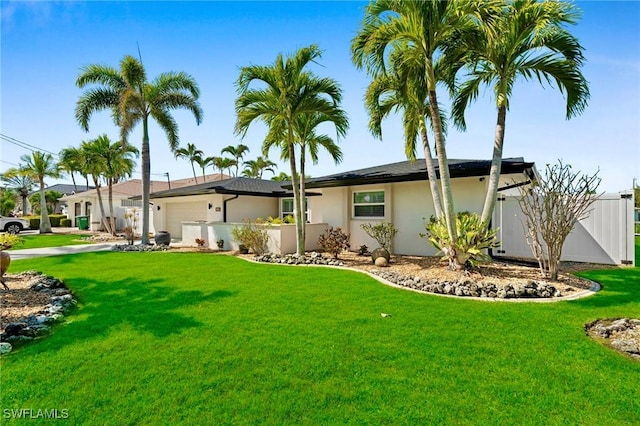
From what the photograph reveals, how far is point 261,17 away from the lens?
971 centimetres

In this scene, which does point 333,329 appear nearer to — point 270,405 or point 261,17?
point 270,405

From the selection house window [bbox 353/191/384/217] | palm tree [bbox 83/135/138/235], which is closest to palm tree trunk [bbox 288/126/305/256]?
house window [bbox 353/191/384/217]

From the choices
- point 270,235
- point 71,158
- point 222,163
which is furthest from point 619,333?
point 222,163

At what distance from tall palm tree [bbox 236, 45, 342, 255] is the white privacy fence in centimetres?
747

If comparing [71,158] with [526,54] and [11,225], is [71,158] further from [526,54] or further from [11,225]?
[526,54]

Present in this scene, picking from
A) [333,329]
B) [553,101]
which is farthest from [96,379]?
[553,101]

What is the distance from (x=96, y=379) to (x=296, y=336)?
235cm

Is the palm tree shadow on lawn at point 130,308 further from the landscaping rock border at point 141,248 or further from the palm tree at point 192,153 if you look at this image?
the palm tree at point 192,153

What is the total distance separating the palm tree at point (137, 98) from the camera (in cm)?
1600

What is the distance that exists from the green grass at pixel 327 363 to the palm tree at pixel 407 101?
185 inches

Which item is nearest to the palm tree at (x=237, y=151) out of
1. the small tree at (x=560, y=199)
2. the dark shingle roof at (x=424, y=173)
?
the dark shingle roof at (x=424, y=173)

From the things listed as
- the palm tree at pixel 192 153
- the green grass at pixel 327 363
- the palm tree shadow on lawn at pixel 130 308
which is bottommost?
the green grass at pixel 327 363

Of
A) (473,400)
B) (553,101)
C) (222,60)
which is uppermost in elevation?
(222,60)

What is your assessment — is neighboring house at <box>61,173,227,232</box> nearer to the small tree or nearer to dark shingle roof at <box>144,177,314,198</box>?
dark shingle roof at <box>144,177,314,198</box>
